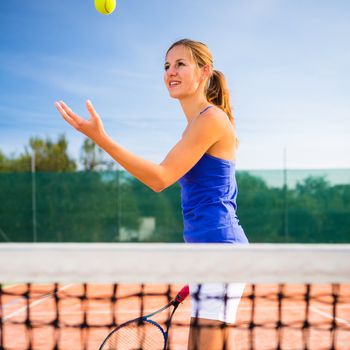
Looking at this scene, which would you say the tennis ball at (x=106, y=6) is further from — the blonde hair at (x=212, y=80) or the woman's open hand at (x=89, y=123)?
the woman's open hand at (x=89, y=123)

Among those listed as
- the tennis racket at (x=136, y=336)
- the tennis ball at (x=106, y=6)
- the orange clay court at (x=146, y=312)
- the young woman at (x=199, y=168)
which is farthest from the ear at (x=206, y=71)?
the tennis ball at (x=106, y=6)

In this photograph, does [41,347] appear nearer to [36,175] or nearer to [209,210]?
[209,210]

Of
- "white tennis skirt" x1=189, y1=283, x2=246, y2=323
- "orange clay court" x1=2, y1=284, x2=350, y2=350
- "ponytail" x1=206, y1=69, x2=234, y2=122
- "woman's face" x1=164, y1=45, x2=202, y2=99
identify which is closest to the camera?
"white tennis skirt" x1=189, y1=283, x2=246, y2=323

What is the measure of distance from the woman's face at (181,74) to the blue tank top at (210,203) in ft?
0.81

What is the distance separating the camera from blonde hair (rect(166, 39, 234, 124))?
5.28 feet

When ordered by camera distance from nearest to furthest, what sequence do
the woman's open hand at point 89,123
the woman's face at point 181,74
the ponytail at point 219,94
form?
the woman's open hand at point 89,123
the woman's face at point 181,74
the ponytail at point 219,94

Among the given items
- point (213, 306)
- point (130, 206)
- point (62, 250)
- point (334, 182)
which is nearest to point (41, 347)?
point (213, 306)

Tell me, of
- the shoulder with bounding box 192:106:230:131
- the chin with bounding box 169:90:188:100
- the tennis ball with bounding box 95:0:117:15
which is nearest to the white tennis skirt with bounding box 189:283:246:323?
the shoulder with bounding box 192:106:230:131

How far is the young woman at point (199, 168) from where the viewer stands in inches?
51.2

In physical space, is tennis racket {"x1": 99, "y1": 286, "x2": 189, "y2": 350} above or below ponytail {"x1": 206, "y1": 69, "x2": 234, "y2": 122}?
below

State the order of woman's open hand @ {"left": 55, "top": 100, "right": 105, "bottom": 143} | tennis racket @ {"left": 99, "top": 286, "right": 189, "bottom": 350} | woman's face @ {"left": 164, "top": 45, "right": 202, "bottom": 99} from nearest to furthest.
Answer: woman's open hand @ {"left": 55, "top": 100, "right": 105, "bottom": 143}
woman's face @ {"left": 164, "top": 45, "right": 202, "bottom": 99}
tennis racket @ {"left": 99, "top": 286, "right": 189, "bottom": 350}

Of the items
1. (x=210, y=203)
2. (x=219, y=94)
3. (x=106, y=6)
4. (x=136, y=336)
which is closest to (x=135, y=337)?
(x=136, y=336)

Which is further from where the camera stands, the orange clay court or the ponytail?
the orange clay court

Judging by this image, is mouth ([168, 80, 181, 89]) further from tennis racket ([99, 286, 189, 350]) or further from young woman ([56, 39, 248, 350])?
tennis racket ([99, 286, 189, 350])
